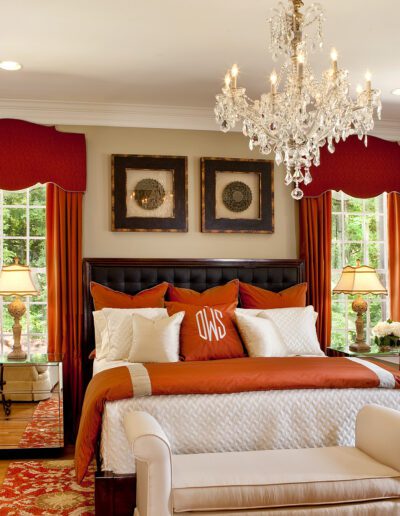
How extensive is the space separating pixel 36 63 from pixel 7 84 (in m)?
0.58

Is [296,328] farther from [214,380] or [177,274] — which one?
[214,380]

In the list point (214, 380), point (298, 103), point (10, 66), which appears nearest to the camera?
point (298, 103)

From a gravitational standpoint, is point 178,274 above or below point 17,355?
above

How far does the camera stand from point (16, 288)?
473 centimetres

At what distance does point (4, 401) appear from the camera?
4.43 metres

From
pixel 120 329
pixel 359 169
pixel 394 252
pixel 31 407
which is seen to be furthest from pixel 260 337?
pixel 359 169

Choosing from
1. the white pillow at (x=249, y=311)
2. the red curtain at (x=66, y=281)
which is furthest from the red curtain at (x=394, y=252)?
the red curtain at (x=66, y=281)

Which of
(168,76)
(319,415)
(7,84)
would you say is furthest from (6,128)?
(319,415)

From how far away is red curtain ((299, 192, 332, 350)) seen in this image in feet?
18.6

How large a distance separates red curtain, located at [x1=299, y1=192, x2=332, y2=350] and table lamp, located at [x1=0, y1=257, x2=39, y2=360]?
8.13 ft

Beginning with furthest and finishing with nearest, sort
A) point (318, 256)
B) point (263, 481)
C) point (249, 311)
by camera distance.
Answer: point (318, 256) → point (249, 311) → point (263, 481)

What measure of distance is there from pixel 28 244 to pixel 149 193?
1174mm

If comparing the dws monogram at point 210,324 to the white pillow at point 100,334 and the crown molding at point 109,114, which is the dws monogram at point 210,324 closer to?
the white pillow at point 100,334

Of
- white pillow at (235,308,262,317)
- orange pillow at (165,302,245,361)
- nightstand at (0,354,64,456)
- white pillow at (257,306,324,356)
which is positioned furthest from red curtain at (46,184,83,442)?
white pillow at (257,306,324,356)
